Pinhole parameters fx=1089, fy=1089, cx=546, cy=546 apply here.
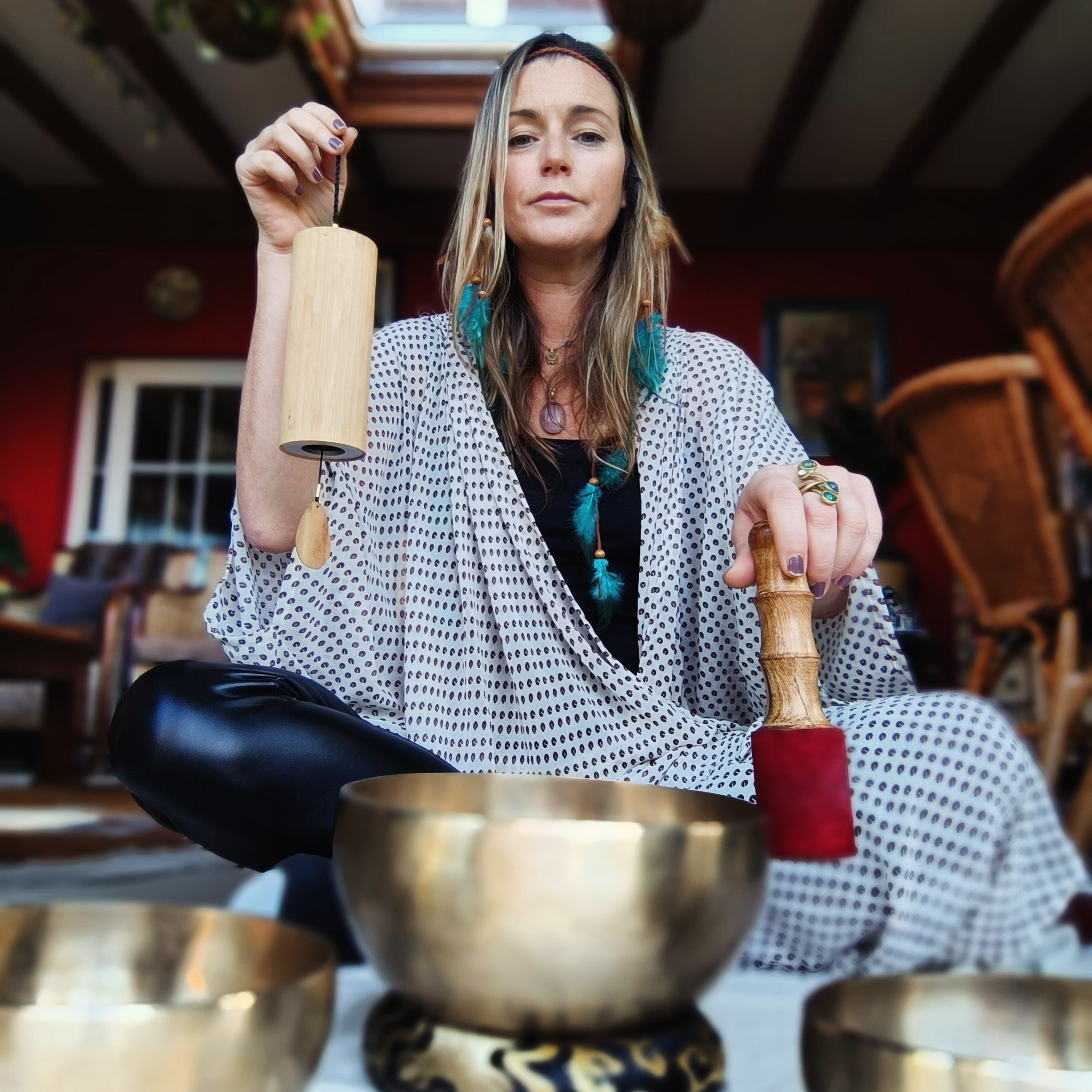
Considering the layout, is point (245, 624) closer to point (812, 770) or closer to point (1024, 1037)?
point (812, 770)

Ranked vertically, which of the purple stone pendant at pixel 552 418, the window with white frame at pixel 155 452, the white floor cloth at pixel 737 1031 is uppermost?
the window with white frame at pixel 155 452

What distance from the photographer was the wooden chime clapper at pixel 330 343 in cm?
46

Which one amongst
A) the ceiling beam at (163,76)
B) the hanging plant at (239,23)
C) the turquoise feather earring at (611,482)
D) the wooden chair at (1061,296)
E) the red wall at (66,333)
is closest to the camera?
the turquoise feather earring at (611,482)

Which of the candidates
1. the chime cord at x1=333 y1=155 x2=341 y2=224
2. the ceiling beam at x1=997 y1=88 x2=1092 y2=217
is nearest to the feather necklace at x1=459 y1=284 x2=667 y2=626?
the chime cord at x1=333 y1=155 x2=341 y2=224

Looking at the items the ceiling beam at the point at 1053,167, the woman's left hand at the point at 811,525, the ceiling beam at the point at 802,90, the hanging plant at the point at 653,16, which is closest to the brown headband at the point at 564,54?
the woman's left hand at the point at 811,525

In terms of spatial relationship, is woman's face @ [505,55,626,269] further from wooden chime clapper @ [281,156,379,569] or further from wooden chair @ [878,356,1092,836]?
wooden chair @ [878,356,1092,836]

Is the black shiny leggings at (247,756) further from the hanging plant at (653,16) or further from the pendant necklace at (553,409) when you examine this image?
the hanging plant at (653,16)

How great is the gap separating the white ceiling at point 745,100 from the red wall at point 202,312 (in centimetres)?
44

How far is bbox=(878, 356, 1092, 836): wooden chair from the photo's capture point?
179 cm

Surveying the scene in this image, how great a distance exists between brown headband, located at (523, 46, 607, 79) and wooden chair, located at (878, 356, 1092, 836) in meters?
0.86

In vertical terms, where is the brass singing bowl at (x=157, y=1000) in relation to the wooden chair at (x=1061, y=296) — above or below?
below

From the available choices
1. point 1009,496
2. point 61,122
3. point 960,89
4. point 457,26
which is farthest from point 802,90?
point 61,122

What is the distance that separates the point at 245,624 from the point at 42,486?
577 cm

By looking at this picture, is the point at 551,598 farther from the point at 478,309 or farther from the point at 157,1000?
the point at 157,1000
